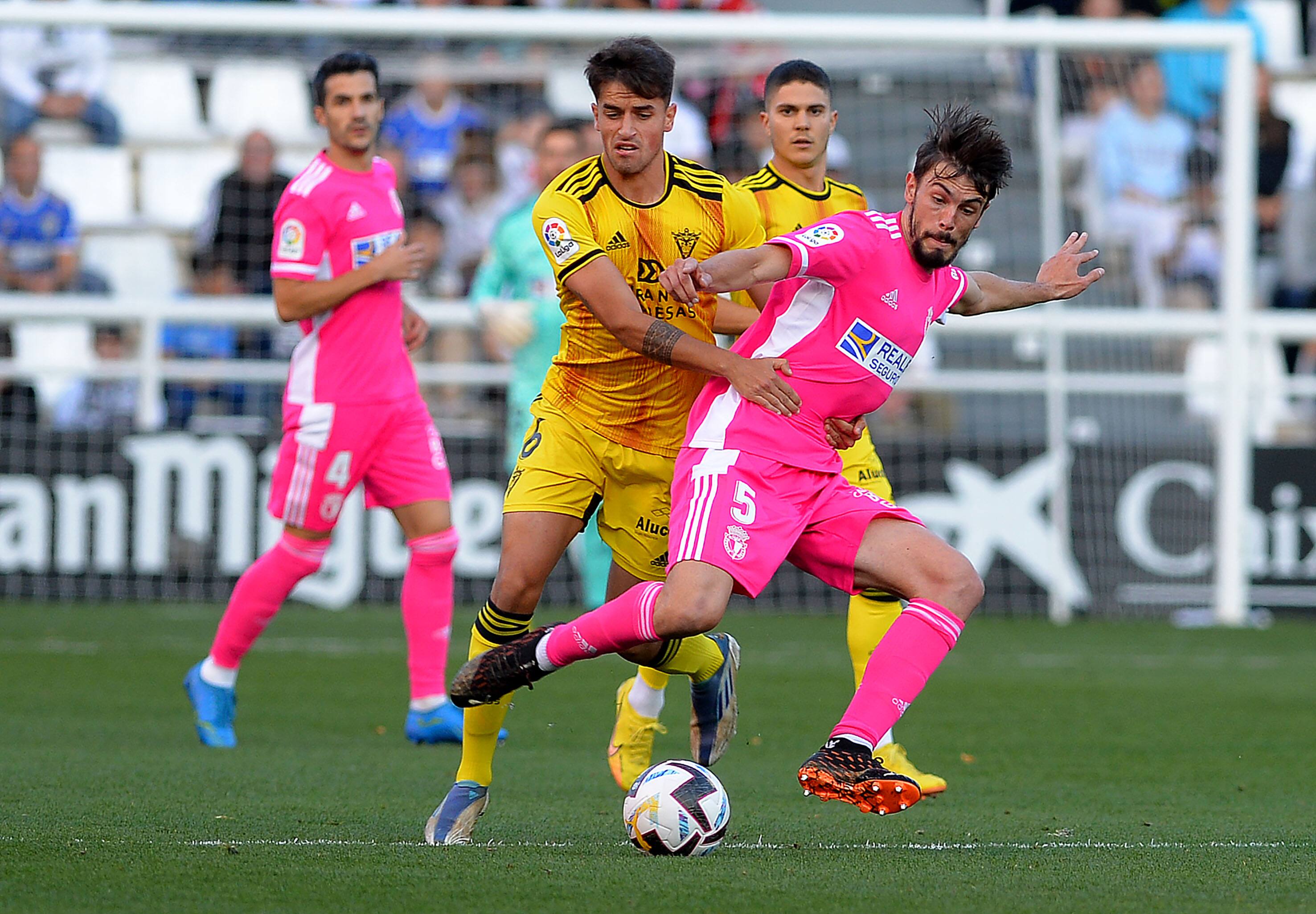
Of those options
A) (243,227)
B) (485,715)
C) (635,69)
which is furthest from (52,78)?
(485,715)

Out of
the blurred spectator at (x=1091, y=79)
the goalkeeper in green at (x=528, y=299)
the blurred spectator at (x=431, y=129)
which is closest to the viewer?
the goalkeeper in green at (x=528, y=299)

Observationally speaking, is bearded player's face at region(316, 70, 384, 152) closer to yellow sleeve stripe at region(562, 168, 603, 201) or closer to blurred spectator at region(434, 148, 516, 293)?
yellow sleeve stripe at region(562, 168, 603, 201)

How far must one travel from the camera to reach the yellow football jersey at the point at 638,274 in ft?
17.4

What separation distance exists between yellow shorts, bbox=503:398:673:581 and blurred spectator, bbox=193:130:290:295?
6813 mm

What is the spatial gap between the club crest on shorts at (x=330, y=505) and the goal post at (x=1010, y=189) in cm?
468

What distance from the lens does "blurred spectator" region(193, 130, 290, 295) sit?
12.0 meters

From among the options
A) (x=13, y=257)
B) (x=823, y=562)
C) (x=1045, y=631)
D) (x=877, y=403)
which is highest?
(x=13, y=257)

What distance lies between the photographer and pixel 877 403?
526cm

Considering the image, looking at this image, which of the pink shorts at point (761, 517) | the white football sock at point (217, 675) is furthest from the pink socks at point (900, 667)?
the white football sock at point (217, 675)

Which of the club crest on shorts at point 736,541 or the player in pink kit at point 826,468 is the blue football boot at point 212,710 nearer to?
the player in pink kit at point 826,468

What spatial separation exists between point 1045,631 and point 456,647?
384 cm

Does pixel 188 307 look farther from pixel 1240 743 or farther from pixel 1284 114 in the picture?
pixel 1284 114

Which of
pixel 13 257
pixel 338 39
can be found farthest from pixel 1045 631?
pixel 13 257

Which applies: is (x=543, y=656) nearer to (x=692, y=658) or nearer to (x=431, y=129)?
(x=692, y=658)
